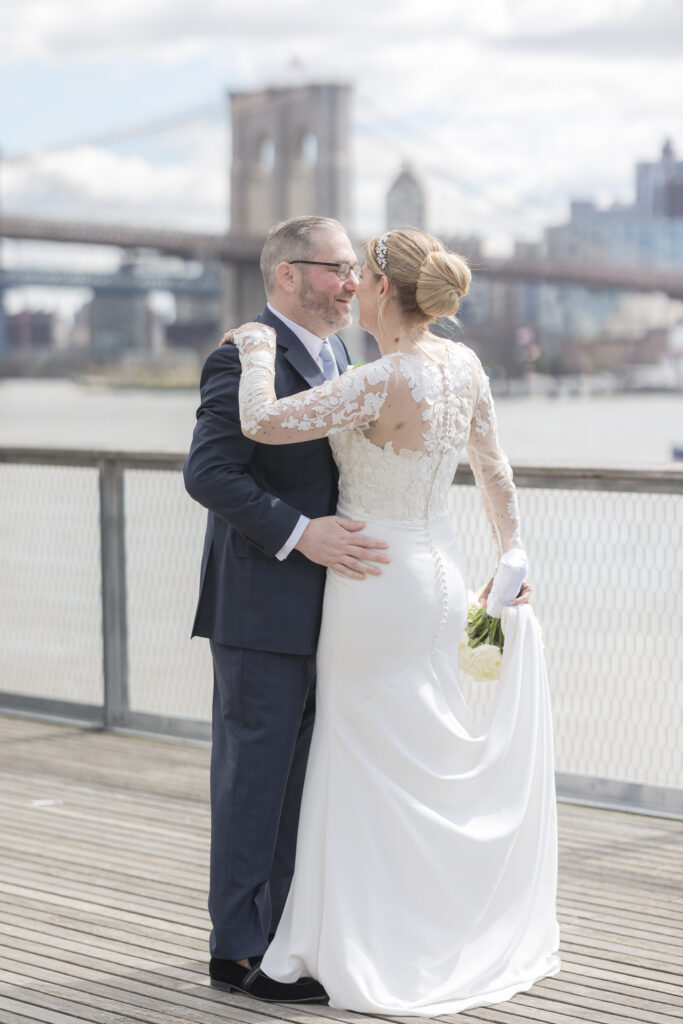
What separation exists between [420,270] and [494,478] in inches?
17.9

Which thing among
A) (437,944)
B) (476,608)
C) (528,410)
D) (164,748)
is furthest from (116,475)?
(528,410)

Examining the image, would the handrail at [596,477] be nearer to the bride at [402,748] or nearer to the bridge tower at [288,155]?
the bride at [402,748]

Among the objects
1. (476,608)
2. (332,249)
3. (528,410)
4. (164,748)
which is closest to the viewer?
(332,249)

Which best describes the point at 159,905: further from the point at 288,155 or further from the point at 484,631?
the point at 288,155

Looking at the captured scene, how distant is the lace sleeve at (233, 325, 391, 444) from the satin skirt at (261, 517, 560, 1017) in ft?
0.66

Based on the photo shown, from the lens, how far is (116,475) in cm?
377

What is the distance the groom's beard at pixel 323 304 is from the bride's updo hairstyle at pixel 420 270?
0.09 metres

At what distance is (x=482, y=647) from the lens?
7.52ft

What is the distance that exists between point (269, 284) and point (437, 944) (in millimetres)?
1071

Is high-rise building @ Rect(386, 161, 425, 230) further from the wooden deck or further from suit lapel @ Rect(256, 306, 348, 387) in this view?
suit lapel @ Rect(256, 306, 348, 387)

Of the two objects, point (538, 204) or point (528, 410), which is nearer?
point (528, 410)

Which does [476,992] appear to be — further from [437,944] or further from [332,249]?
[332,249]

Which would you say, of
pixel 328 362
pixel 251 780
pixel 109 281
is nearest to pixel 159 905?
pixel 251 780

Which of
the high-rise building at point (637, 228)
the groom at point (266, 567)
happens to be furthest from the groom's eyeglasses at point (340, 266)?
the high-rise building at point (637, 228)
